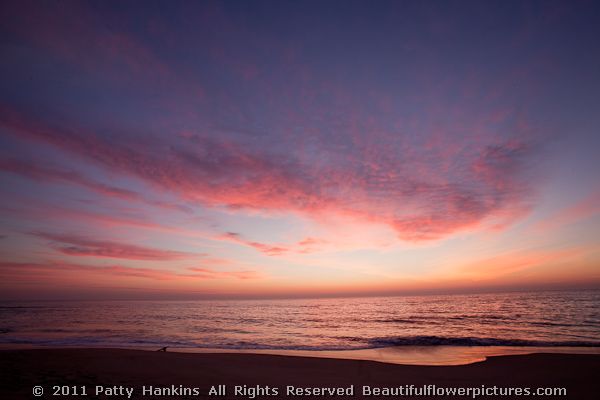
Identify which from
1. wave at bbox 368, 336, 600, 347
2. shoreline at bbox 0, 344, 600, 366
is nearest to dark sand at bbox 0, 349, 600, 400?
shoreline at bbox 0, 344, 600, 366

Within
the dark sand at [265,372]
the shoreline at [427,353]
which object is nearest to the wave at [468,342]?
the shoreline at [427,353]

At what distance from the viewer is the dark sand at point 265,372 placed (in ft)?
35.3

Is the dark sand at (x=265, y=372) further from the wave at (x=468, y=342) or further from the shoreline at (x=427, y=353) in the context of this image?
the wave at (x=468, y=342)

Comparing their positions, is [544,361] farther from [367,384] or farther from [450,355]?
[367,384]

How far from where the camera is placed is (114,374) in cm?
1183

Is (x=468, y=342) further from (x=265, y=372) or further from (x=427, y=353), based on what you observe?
(x=265, y=372)

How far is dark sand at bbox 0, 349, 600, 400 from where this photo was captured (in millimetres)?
10773

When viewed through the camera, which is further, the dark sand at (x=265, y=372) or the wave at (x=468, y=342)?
the wave at (x=468, y=342)

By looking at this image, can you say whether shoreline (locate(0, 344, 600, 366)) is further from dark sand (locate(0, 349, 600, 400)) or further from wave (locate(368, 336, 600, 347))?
dark sand (locate(0, 349, 600, 400))

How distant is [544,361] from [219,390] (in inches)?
620

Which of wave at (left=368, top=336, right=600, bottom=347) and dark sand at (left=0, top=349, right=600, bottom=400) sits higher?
dark sand at (left=0, top=349, right=600, bottom=400)

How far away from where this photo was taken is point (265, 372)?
12984 mm

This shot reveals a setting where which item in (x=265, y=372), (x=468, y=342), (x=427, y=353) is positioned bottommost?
(x=468, y=342)

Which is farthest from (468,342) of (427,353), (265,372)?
(265,372)
